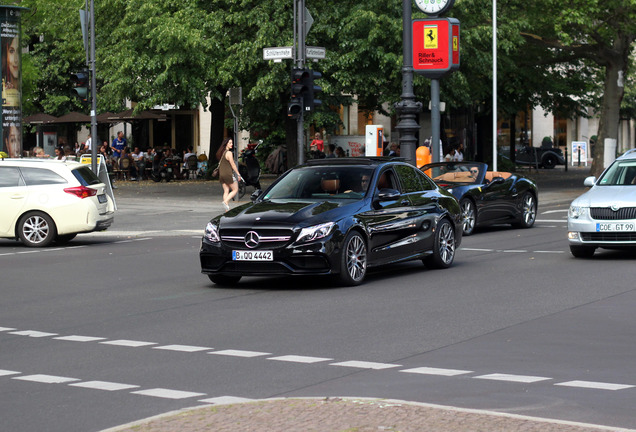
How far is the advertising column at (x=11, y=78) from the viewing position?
28719 millimetres

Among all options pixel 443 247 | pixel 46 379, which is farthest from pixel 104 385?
pixel 443 247

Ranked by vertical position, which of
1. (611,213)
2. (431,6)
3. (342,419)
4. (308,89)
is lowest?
(342,419)

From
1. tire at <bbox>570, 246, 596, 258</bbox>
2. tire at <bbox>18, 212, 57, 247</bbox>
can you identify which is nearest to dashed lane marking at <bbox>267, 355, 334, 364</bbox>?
tire at <bbox>570, 246, 596, 258</bbox>

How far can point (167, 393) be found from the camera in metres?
7.58

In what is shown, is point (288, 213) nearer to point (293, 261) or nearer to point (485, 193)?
point (293, 261)

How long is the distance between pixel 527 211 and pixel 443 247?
27.5 ft

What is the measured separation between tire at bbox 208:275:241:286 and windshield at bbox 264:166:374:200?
3.79 feet

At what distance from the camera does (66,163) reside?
2122 centimetres

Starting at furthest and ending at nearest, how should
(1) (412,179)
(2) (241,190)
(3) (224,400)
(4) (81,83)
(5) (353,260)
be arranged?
(2) (241,190) < (4) (81,83) < (1) (412,179) < (5) (353,260) < (3) (224,400)

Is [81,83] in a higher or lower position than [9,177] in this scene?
higher

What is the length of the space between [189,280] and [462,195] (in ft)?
27.1

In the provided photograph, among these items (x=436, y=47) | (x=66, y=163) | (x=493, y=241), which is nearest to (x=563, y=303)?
(x=493, y=241)

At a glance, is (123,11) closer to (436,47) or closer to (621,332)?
(436,47)

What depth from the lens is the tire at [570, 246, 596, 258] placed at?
1695cm
